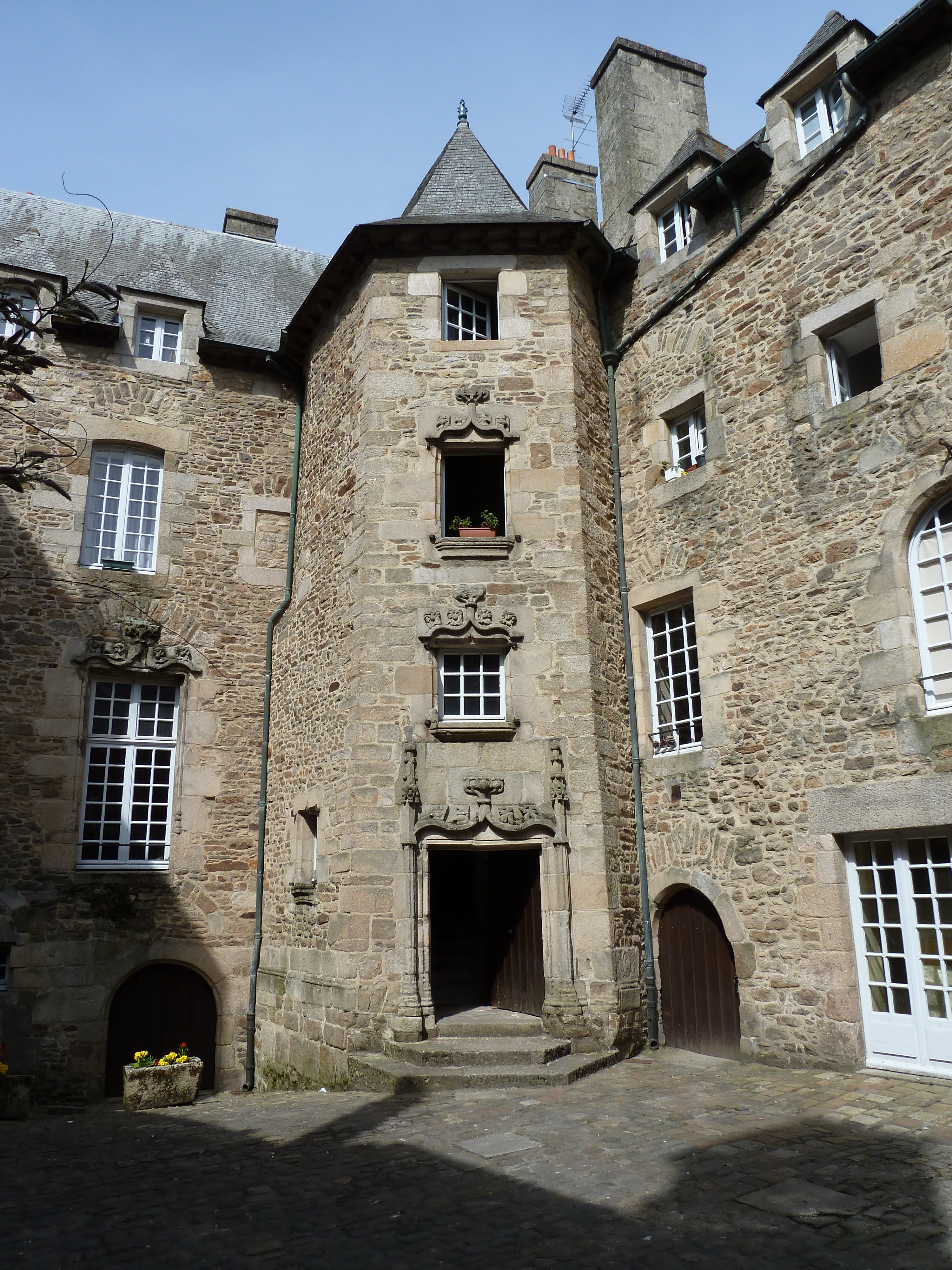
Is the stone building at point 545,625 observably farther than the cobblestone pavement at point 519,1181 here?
Yes

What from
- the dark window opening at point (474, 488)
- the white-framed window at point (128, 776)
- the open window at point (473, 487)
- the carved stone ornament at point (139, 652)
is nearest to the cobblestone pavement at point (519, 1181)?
the white-framed window at point (128, 776)

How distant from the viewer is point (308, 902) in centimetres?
990

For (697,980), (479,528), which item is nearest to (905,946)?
(697,980)

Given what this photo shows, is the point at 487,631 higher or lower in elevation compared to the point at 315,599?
lower

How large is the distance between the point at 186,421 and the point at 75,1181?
8.90m

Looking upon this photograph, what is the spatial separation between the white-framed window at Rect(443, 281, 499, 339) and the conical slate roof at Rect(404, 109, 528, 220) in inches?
30.4

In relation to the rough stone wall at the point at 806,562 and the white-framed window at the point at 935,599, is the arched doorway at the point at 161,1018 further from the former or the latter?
the white-framed window at the point at 935,599

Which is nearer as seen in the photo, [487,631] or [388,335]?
[487,631]

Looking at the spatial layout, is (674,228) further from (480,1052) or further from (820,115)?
(480,1052)

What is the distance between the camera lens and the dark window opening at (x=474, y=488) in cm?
1180

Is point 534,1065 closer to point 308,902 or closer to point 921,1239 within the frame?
point 308,902

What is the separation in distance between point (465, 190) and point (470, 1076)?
9.57 metres

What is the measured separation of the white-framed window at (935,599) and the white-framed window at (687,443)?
2685mm

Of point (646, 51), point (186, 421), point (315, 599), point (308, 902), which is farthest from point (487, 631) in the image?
point (646, 51)
